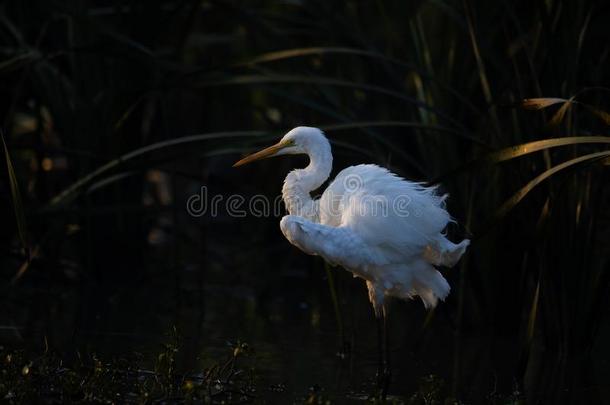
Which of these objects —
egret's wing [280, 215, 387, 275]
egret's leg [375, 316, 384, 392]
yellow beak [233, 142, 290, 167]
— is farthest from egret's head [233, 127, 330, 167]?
egret's leg [375, 316, 384, 392]

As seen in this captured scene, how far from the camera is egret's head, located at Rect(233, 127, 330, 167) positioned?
5168mm

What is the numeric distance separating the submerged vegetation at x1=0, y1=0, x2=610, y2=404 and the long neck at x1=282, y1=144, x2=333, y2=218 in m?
0.20

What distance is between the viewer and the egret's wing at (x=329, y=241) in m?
4.66

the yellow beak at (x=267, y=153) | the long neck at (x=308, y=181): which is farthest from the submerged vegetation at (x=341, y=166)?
the long neck at (x=308, y=181)

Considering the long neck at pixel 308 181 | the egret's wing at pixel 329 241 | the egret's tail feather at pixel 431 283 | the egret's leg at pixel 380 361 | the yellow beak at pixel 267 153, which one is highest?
the yellow beak at pixel 267 153

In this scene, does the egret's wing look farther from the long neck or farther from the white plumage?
the long neck

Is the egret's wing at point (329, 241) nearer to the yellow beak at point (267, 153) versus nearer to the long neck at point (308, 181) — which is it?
the long neck at point (308, 181)

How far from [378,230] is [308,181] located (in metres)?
0.58

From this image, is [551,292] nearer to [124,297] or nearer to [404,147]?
[404,147]

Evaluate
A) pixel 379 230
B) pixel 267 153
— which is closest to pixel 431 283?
pixel 379 230

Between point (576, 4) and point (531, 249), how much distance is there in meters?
1.29

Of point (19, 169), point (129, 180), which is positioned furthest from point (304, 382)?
point (19, 169)

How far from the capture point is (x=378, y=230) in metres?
4.84

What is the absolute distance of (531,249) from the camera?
16.7ft
